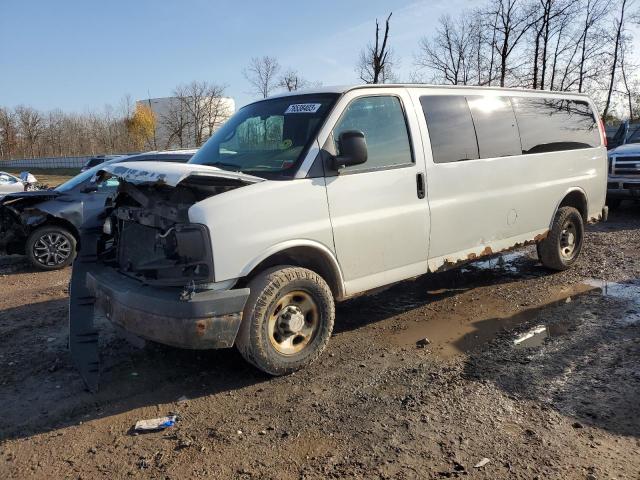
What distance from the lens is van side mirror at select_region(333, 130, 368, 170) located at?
155 inches

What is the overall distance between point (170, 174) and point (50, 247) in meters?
5.52

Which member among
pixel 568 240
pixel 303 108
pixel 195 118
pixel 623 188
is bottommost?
pixel 568 240

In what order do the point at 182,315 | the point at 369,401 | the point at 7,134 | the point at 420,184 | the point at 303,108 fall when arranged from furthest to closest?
the point at 7,134 → the point at 420,184 → the point at 303,108 → the point at 369,401 → the point at 182,315

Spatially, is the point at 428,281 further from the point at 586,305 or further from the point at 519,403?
the point at 519,403

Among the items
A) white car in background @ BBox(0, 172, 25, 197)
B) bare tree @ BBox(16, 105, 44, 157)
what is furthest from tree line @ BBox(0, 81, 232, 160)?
white car in background @ BBox(0, 172, 25, 197)

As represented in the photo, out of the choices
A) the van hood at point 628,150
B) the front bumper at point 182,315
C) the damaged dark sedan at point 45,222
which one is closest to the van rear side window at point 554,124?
the front bumper at point 182,315

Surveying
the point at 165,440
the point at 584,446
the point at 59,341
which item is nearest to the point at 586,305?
the point at 584,446

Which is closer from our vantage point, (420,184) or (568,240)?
(420,184)

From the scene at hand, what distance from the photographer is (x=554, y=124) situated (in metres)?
6.31

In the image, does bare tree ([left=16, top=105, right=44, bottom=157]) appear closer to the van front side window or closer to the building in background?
the building in background

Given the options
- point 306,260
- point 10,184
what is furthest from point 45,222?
point 10,184

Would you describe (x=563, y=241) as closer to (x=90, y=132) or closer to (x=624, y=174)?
(x=624, y=174)

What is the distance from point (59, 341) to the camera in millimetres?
4789

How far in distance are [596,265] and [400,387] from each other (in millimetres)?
4813
